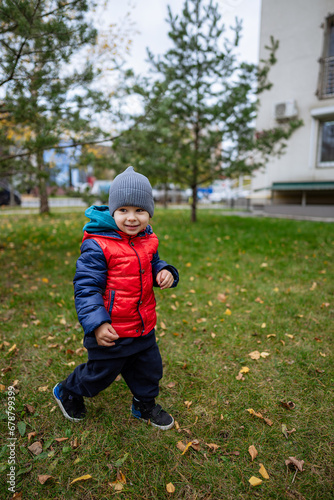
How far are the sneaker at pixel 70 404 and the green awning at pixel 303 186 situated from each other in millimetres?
11958

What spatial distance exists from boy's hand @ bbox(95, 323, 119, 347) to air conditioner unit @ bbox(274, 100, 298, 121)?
1338 centimetres

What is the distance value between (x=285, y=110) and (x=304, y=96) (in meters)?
0.94

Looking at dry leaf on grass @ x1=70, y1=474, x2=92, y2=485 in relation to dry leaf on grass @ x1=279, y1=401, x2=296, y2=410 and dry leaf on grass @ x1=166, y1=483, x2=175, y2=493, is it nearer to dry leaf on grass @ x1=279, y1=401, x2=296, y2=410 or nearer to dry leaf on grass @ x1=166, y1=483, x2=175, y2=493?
dry leaf on grass @ x1=166, y1=483, x2=175, y2=493

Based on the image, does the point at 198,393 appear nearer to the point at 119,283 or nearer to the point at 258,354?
the point at 258,354

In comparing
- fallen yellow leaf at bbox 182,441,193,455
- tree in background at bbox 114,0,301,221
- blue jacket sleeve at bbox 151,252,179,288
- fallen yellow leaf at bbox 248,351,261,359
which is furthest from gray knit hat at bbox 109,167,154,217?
tree in background at bbox 114,0,301,221

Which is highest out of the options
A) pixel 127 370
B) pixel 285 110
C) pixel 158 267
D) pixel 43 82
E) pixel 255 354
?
pixel 285 110

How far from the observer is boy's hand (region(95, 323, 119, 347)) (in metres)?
1.71

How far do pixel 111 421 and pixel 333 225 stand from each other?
8.97 m

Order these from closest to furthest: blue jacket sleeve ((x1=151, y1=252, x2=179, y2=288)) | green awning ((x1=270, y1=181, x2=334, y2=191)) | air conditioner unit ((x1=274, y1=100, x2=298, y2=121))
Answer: blue jacket sleeve ((x1=151, y1=252, x2=179, y2=288)), green awning ((x1=270, y1=181, x2=334, y2=191)), air conditioner unit ((x1=274, y1=100, x2=298, y2=121))

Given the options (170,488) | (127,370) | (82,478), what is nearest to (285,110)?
(127,370)

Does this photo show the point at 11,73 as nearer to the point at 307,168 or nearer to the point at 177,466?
the point at 177,466

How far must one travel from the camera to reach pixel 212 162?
887 centimetres

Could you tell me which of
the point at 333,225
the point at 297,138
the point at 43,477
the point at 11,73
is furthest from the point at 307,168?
the point at 43,477

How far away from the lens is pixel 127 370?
210cm
